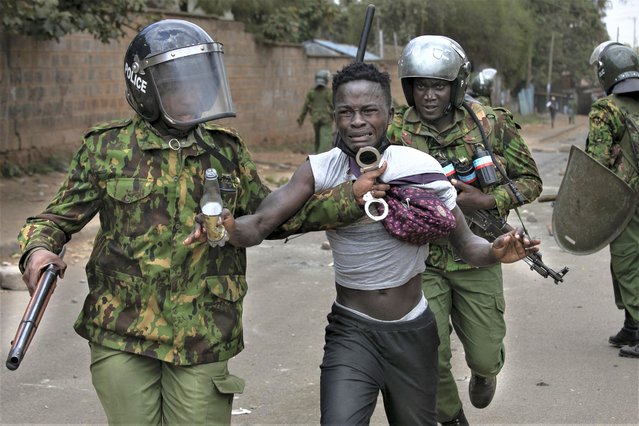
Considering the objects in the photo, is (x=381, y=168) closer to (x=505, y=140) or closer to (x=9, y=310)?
(x=505, y=140)

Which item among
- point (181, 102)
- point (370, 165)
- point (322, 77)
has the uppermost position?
point (181, 102)

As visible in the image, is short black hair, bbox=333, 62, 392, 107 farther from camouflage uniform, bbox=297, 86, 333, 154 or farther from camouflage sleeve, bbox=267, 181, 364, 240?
camouflage uniform, bbox=297, 86, 333, 154

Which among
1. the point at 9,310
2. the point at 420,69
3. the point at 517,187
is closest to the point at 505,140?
the point at 517,187

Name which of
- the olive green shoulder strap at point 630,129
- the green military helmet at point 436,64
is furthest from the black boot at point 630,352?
the green military helmet at point 436,64

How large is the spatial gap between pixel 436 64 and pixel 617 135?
2.41 m

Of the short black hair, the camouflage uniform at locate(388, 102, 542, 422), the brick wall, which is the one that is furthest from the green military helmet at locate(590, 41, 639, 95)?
the brick wall

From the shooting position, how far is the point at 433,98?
15.2ft

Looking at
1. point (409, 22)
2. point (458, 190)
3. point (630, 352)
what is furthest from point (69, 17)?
point (409, 22)

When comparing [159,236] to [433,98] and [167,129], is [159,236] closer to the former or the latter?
[167,129]

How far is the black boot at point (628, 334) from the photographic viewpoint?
21.6ft

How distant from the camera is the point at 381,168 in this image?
3445 millimetres

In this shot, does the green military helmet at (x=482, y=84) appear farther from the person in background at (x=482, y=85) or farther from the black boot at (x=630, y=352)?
the black boot at (x=630, y=352)

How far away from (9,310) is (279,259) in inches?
121

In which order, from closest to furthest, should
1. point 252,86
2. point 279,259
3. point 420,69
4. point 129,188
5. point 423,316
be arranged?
point 129,188 → point 423,316 → point 420,69 → point 279,259 → point 252,86
